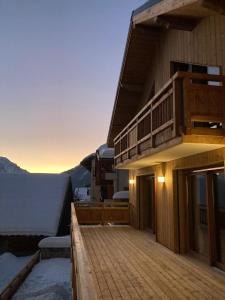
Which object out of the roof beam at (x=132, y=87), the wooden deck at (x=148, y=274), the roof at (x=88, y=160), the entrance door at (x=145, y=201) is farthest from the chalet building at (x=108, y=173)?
the wooden deck at (x=148, y=274)

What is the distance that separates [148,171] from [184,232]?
4.31 meters

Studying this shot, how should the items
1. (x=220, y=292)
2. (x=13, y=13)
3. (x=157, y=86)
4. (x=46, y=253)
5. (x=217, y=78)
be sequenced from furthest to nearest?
(x=13, y=13)
(x=46, y=253)
(x=157, y=86)
(x=217, y=78)
(x=220, y=292)

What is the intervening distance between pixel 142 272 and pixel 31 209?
16569 mm

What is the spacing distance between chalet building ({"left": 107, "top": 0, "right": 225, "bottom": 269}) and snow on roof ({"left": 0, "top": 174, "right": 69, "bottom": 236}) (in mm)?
9630

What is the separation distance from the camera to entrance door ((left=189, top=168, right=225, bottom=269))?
7.88m

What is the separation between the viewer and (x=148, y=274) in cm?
761

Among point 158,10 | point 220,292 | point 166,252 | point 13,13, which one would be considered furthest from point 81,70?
point 220,292

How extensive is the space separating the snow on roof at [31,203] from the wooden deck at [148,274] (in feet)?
34.4

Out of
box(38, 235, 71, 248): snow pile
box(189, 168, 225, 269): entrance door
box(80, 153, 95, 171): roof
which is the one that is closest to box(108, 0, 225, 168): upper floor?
box(189, 168, 225, 269): entrance door

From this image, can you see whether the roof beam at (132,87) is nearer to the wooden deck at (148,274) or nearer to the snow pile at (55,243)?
the wooden deck at (148,274)

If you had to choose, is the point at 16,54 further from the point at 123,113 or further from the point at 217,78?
the point at 217,78

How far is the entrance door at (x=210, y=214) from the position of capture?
788 centimetres

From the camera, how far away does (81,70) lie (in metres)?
29.2

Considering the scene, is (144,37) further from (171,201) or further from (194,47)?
(171,201)
